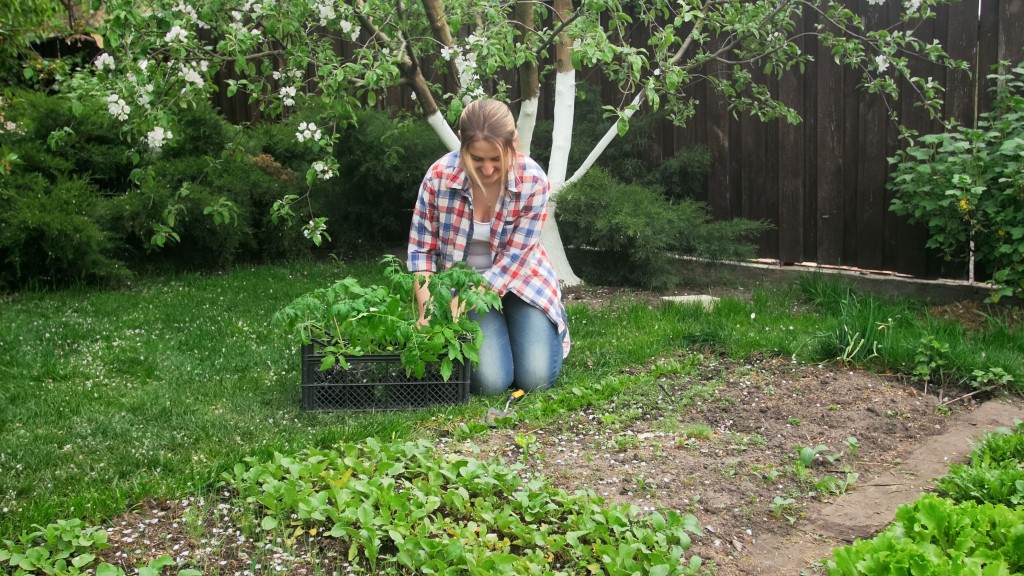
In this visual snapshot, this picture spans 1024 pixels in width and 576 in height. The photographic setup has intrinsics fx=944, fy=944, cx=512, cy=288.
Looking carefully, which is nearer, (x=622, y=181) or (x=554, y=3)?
(x=554, y=3)

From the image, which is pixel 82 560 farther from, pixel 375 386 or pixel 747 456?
pixel 747 456

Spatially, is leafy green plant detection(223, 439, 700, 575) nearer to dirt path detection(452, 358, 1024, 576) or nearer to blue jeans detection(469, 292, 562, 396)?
dirt path detection(452, 358, 1024, 576)

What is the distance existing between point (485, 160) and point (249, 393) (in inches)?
59.0

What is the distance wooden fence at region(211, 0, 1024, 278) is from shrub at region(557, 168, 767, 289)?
1.20 feet

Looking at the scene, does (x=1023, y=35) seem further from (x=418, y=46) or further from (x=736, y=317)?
(x=418, y=46)

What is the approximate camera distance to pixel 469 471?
3072 millimetres

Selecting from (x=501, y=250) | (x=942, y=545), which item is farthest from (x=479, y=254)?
(x=942, y=545)

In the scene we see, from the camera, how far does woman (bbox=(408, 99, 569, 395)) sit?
440 cm

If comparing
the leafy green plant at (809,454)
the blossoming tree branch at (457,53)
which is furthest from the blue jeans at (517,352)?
the leafy green plant at (809,454)

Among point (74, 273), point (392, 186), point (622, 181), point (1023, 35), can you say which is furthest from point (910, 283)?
point (74, 273)

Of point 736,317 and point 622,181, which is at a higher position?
point 622,181

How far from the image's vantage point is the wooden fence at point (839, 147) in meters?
5.77

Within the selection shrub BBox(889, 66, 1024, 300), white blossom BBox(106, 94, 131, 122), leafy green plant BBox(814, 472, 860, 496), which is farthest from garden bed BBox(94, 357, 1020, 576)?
white blossom BBox(106, 94, 131, 122)

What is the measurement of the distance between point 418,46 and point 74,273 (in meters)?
2.95
